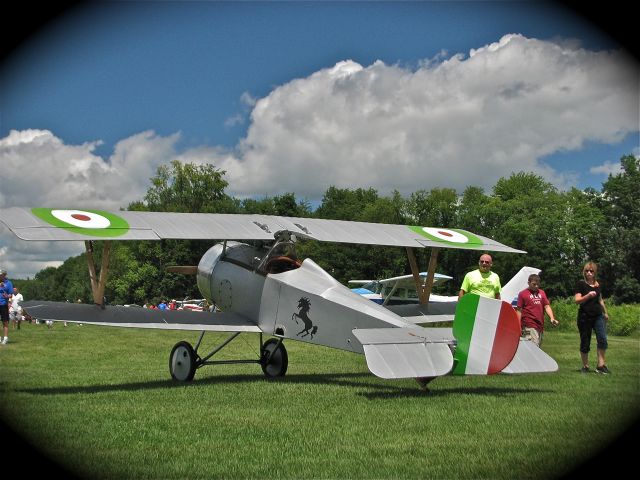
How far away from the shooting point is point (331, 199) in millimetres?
69562

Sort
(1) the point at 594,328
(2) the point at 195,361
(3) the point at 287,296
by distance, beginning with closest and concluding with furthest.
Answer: (3) the point at 287,296
(2) the point at 195,361
(1) the point at 594,328

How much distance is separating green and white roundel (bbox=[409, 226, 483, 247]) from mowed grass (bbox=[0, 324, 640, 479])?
2.72m

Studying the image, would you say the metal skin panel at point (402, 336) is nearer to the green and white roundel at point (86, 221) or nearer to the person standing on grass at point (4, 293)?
the green and white roundel at point (86, 221)

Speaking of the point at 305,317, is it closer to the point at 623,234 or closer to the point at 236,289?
the point at 236,289

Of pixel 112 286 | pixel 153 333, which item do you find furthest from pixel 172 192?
pixel 153 333

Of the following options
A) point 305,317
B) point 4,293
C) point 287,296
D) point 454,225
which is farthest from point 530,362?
point 454,225

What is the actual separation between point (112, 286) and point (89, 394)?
55128mm

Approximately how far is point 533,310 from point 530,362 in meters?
3.80

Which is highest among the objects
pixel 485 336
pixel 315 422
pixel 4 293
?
pixel 485 336

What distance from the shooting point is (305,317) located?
9.42 m

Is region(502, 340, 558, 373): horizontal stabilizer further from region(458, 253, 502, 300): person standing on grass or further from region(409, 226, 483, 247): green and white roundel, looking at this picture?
region(409, 226, 483, 247): green and white roundel

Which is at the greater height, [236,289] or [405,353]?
[236,289]

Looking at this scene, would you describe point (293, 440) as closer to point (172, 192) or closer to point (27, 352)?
point (27, 352)

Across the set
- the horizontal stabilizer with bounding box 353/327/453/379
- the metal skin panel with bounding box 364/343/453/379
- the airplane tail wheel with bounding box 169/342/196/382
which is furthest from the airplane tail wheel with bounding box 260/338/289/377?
the metal skin panel with bounding box 364/343/453/379
